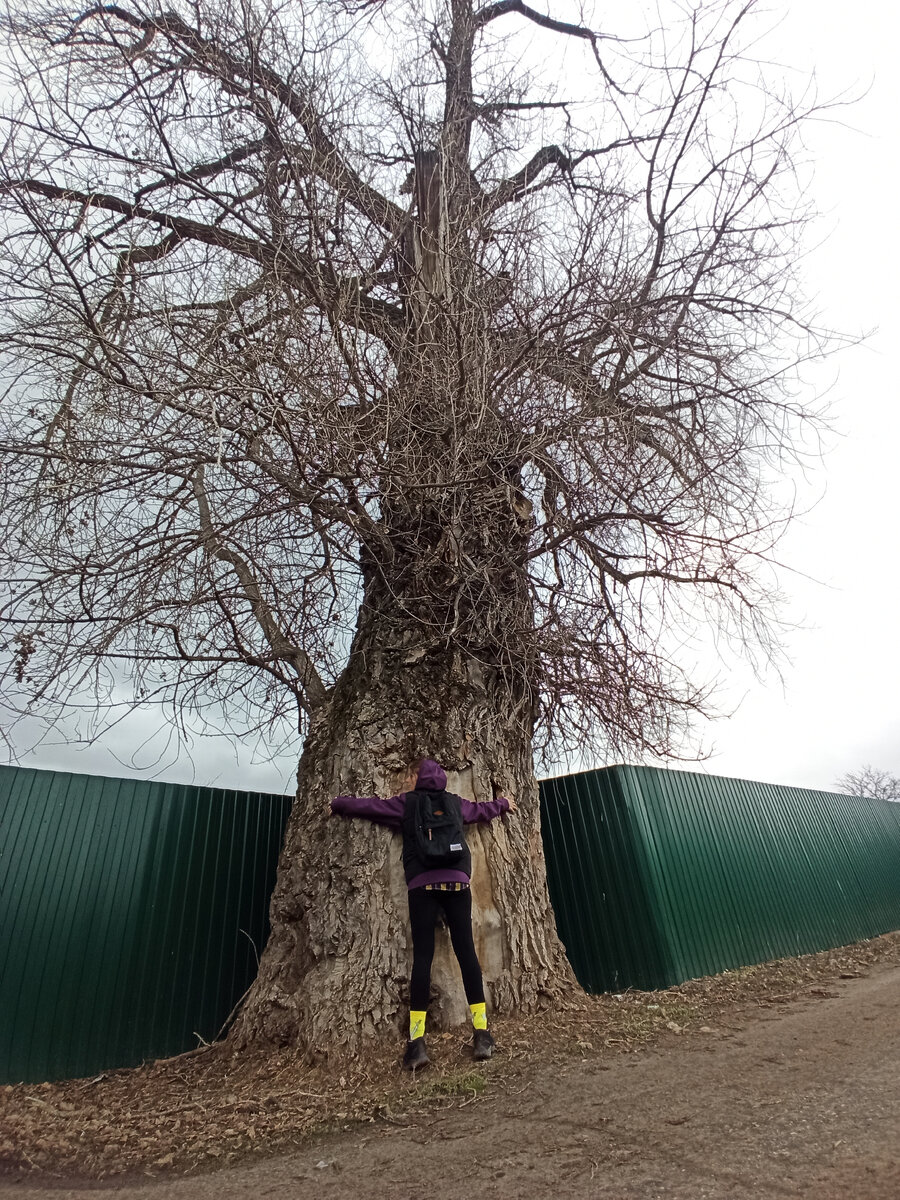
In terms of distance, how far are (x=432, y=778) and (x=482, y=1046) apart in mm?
1334

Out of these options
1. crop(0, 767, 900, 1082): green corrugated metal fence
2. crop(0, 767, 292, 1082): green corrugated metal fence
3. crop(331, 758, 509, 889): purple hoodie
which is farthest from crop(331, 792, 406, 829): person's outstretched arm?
crop(0, 767, 900, 1082): green corrugated metal fence

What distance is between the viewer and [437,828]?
391 centimetres

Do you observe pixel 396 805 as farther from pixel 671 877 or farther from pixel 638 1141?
pixel 671 877

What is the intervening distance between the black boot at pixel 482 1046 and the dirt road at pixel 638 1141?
0.33m

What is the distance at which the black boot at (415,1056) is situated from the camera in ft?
11.2

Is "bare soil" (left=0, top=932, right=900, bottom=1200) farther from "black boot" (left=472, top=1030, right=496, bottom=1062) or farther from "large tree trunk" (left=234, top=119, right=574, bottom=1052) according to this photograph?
"large tree trunk" (left=234, top=119, right=574, bottom=1052)

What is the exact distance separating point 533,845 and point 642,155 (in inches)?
184

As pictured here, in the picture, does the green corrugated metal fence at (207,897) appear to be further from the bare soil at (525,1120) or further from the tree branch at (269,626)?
the tree branch at (269,626)

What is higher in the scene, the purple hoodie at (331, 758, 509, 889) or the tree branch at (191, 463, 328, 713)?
the tree branch at (191, 463, 328, 713)

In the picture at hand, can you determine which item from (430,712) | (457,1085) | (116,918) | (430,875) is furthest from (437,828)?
(116,918)

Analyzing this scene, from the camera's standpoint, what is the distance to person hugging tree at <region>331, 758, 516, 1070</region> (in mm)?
3533

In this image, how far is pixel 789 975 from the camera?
7164mm

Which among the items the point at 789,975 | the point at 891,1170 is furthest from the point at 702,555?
the point at 789,975

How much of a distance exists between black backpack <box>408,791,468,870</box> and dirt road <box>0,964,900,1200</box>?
1.07 metres
